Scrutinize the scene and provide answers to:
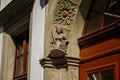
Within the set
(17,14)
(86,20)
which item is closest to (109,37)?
(86,20)

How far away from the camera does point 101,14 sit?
5.29 meters

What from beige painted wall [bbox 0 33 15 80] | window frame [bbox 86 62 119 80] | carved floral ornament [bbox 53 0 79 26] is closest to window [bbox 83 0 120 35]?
carved floral ornament [bbox 53 0 79 26]

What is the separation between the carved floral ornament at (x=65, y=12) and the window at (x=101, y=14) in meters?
0.22

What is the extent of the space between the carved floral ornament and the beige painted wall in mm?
2299

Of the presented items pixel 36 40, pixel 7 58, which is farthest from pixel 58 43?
pixel 7 58

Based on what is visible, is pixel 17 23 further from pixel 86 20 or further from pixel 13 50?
pixel 86 20

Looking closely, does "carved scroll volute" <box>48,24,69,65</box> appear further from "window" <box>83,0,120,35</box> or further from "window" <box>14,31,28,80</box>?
"window" <box>14,31,28,80</box>

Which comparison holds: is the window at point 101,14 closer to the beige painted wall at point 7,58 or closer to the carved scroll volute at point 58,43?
the carved scroll volute at point 58,43

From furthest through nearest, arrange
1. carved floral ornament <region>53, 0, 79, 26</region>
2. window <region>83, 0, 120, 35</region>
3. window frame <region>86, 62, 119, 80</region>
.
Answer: carved floral ornament <region>53, 0, 79, 26</region> → window <region>83, 0, 120, 35</region> → window frame <region>86, 62, 119, 80</region>

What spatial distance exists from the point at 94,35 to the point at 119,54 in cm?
58

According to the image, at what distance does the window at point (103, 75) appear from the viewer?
4.82 meters

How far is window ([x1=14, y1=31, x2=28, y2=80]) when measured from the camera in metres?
7.11

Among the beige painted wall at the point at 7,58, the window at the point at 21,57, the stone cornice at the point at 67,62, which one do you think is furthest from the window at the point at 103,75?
the beige painted wall at the point at 7,58

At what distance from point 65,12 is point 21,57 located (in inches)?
81.1
